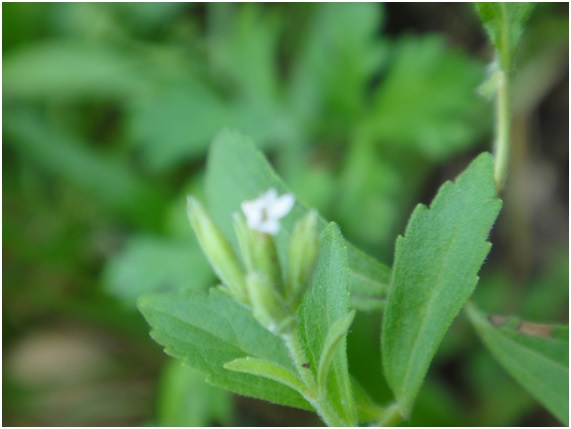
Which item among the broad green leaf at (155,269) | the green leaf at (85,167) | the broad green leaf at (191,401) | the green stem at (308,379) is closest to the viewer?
the green stem at (308,379)

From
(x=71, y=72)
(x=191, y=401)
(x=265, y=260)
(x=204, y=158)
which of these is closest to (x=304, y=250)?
(x=265, y=260)

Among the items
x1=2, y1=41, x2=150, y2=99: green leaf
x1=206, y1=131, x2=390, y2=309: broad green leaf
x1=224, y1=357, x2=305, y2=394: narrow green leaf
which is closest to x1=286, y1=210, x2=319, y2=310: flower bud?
x1=224, y1=357, x2=305, y2=394: narrow green leaf

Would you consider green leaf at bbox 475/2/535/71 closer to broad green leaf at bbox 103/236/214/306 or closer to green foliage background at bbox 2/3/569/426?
green foliage background at bbox 2/3/569/426

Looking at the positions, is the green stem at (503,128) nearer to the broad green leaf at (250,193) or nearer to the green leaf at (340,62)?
the broad green leaf at (250,193)

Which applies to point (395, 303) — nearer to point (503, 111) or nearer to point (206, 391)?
point (503, 111)

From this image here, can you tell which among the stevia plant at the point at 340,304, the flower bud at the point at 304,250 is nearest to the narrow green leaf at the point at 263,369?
the stevia plant at the point at 340,304

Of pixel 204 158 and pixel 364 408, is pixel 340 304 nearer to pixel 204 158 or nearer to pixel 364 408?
pixel 364 408
